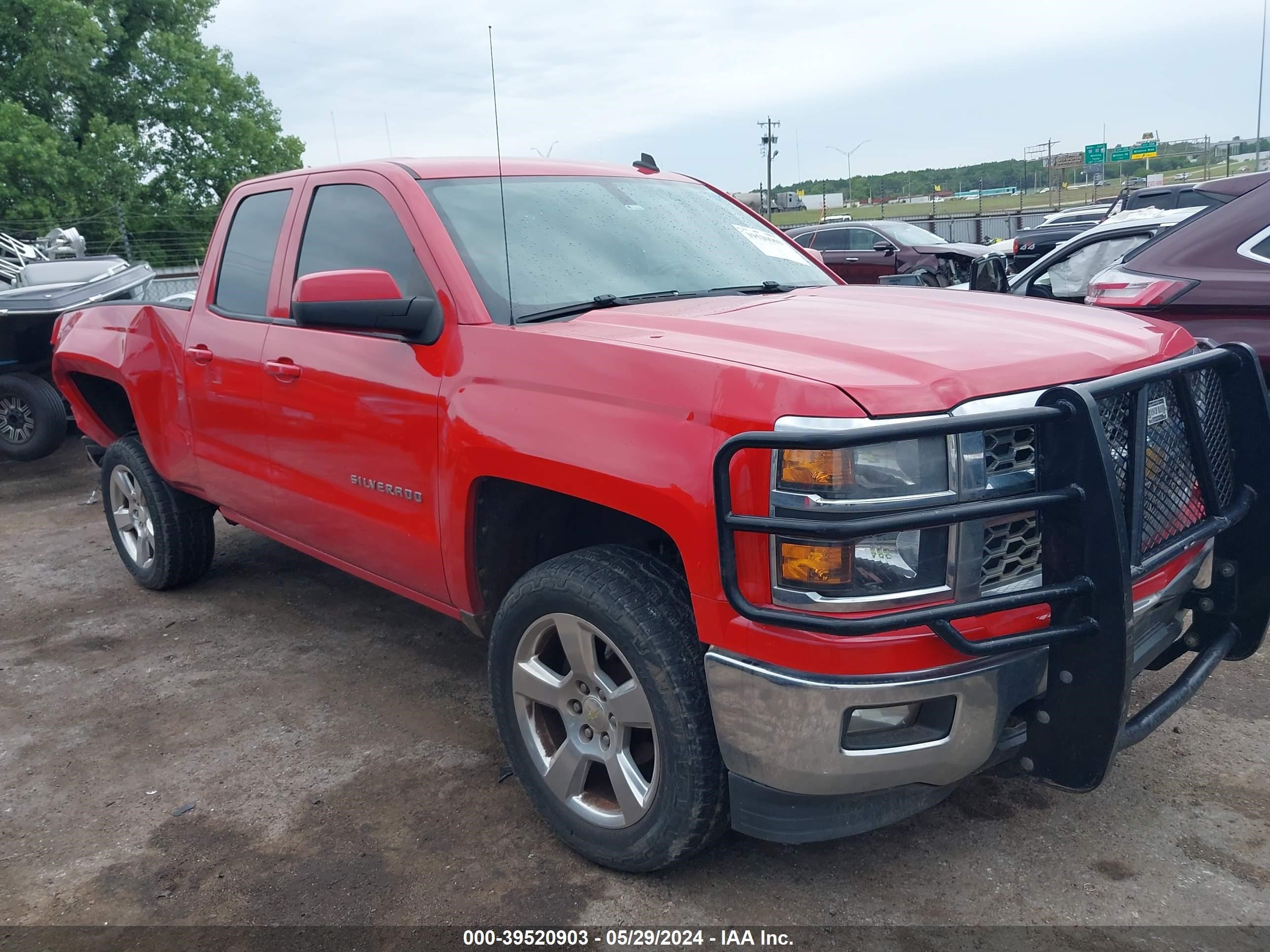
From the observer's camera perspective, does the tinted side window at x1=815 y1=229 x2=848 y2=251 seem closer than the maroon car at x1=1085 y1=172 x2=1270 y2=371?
No

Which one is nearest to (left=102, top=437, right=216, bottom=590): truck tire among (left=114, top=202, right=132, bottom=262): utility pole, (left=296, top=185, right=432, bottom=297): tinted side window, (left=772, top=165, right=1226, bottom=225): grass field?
(left=296, top=185, right=432, bottom=297): tinted side window

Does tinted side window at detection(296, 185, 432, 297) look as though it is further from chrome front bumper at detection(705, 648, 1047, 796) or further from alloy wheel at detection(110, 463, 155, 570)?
alloy wheel at detection(110, 463, 155, 570)

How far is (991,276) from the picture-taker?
4809 millimetres

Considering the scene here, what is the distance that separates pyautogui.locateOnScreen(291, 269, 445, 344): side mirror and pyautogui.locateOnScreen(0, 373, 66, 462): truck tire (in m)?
6.85

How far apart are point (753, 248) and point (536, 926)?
2.42m

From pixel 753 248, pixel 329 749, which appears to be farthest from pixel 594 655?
pixel 753 248

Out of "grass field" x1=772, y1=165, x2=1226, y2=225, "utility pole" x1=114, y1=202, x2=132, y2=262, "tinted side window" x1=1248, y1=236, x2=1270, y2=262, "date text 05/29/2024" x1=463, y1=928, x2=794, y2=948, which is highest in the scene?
"grass field" x1=772, y1=165, x2=1226, y2=225

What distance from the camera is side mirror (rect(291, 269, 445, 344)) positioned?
3.02m

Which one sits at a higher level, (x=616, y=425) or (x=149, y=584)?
(x=616, y=425)

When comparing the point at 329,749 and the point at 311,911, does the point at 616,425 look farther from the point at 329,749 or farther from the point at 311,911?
the point at 329,749

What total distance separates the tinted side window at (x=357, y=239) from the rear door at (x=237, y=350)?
8.0 inches

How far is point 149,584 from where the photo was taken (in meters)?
5.25

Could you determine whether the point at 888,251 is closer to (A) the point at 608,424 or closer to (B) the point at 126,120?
(A) the point at 608,424

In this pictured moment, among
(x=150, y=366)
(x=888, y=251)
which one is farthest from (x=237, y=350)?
(x=888, y=251)
